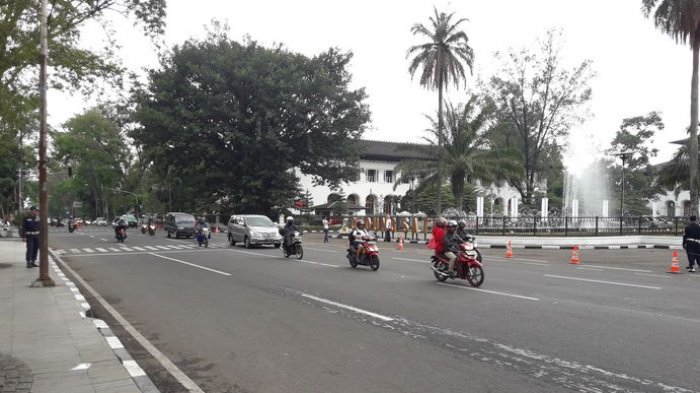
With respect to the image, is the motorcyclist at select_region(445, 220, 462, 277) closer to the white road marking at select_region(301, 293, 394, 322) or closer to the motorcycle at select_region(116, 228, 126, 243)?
the white road marking at select_region(301, 293, 394, 322)

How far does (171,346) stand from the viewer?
7.16m

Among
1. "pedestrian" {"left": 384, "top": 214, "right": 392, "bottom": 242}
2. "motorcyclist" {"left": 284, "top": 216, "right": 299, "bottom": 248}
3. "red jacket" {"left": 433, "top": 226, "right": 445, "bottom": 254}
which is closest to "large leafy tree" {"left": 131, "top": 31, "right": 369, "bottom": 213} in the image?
"pedestrian" {"left": 384, "top": 214, "right": 392, "bottom": 242}

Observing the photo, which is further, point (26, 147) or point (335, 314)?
point (26, 147)

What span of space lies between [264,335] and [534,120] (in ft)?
142

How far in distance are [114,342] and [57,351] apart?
27.3 inches

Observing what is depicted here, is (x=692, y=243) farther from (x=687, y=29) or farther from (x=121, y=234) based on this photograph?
(x=121, y=234)

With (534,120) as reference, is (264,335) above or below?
below

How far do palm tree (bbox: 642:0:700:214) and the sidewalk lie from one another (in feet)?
101

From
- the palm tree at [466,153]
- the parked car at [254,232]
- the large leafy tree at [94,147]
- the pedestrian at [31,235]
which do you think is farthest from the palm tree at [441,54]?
the large leafy tree at [94,147]

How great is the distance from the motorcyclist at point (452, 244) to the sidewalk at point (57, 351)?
755 centimetres

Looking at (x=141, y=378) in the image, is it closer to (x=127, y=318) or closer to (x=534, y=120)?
(x=127, y=318)

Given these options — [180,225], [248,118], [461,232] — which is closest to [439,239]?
[461,232]

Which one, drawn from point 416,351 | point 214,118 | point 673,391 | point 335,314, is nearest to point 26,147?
point 214,118

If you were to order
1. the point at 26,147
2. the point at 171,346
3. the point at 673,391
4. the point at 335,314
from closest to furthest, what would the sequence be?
the point at 673,391 → the point at 171,346 → the point at 335,314 → the point at 26,147
